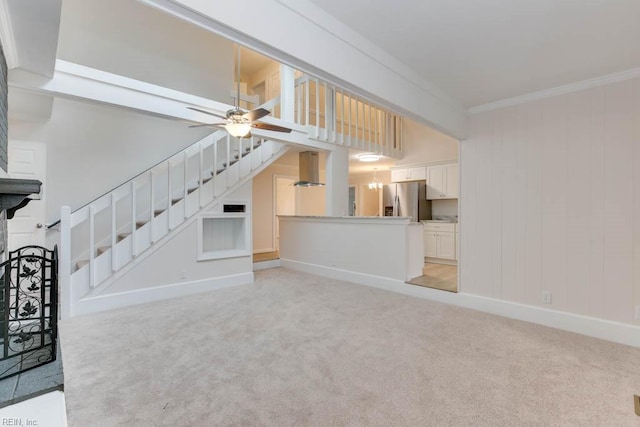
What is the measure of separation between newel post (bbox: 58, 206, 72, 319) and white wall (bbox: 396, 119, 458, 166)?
6.28 m

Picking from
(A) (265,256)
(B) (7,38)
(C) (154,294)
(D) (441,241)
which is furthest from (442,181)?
(B) (7,38)

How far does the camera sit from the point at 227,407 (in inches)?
76.1

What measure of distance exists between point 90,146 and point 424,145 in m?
6.38

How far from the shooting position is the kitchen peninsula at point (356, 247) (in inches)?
185

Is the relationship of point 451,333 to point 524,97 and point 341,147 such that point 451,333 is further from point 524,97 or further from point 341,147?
point 341,147

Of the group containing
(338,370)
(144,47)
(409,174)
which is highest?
(144,47)

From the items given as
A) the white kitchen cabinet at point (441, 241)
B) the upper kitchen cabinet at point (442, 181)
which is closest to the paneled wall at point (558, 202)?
the white kitchen cabinet at point (441, 241)

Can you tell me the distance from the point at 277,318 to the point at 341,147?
3.63 meters

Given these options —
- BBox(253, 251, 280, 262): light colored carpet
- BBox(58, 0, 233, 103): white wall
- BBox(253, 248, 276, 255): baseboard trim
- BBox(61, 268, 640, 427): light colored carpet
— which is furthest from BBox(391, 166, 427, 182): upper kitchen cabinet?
BBox(58, 0, 233, 103): white wall

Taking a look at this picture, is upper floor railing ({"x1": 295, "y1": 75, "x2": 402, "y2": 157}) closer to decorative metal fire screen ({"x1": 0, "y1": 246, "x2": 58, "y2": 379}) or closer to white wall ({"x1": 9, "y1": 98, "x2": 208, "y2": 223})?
white wall ({"x1": 9, "y1": 98, "x2": 208, "y2": 223})

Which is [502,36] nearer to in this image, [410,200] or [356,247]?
[356,247]

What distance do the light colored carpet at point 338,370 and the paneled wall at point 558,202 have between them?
0.47 metres

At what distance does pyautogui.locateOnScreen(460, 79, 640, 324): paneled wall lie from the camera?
9.45ft

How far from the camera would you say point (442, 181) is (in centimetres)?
670
